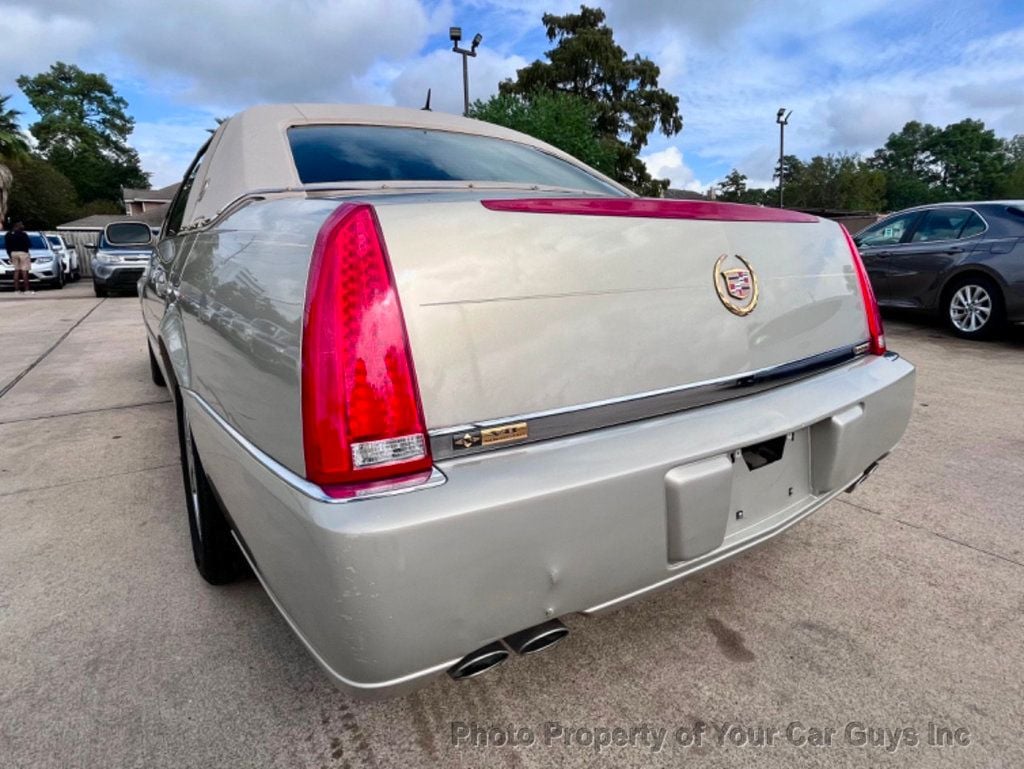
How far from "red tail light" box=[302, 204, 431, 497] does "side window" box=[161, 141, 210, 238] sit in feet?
6.88

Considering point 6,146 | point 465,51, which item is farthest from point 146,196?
point 465,51

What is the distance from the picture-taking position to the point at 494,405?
4.09 feet

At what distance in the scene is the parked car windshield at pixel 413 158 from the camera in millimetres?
1954

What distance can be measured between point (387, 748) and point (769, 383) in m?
1.29

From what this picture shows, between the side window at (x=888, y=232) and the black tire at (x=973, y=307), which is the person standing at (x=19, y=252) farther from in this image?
the black tire at (x=973, y=307)

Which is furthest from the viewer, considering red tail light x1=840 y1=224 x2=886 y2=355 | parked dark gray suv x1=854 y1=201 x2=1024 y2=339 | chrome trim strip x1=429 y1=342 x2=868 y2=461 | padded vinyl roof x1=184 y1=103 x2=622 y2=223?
parked dark gray suv x1=854 y1=201 x2=1024 y2=339

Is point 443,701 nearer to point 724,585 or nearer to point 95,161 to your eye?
point 724,585

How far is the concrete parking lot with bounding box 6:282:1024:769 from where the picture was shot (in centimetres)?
150

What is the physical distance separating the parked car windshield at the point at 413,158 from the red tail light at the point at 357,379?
32.6 inches

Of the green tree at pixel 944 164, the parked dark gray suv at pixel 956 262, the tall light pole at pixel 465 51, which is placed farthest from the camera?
the green tree at pixel 944 164

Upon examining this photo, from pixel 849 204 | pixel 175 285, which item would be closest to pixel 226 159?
pixel 175 285

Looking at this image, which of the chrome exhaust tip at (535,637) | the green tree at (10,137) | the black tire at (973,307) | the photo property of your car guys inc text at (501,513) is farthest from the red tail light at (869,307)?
the green tree at (10,137)

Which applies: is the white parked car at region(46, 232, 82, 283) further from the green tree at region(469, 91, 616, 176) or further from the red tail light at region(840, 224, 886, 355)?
the red tail light at region(840, 224, 886, 355)

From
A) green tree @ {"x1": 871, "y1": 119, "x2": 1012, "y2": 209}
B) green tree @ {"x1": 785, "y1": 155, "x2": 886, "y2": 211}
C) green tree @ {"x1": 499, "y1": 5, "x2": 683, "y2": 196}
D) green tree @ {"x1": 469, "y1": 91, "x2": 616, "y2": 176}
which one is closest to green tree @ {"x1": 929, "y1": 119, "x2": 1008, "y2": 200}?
green tree @ {"x1": 871, "y1": 119, "x2": 1012, "y2": 209}
